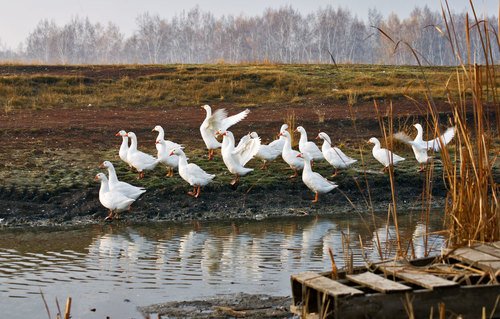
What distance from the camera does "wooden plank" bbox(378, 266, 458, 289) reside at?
19.5ft

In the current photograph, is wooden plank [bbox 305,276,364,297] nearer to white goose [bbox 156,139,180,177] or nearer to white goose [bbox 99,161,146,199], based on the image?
white goose [bbox 99,161,146,199]

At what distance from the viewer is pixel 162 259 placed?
1109 cm

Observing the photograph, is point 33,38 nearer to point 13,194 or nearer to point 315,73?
point 315,73

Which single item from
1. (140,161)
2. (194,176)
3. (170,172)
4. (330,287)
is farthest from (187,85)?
(330,287)

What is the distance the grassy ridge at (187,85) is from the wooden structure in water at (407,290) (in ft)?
63.5

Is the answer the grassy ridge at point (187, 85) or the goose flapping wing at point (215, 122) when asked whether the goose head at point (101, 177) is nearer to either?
the goose flapping wing at point (215, 122)

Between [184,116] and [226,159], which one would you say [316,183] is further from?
[184,116]

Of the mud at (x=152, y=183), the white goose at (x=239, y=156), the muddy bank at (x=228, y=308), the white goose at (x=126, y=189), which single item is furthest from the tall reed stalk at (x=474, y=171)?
the white goose at (x=239, y=156)

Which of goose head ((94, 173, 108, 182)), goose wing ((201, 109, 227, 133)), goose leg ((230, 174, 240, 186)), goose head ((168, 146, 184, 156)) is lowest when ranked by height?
goose leg ((230, 174, 240, 186))

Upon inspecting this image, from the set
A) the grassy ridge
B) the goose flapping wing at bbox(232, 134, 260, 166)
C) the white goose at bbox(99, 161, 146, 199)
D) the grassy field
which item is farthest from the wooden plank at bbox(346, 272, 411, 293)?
the grassy ridge

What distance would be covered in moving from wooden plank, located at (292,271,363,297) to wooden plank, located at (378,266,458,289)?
1.51 feet

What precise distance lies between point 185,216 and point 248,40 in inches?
4272

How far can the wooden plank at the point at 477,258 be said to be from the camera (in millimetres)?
6371

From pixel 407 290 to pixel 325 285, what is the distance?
21.1 inches
